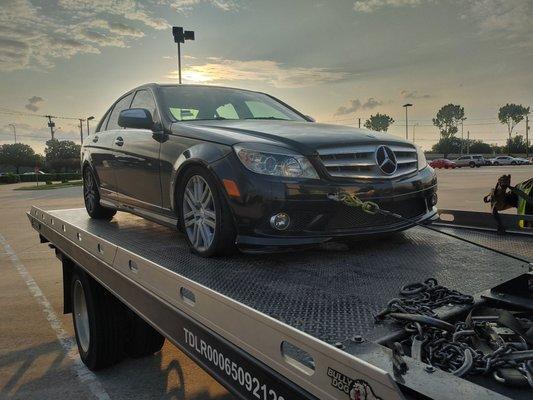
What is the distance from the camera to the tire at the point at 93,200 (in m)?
5.44

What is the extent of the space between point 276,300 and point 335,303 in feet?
0.87

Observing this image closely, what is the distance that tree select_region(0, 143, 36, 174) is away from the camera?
110044 mm

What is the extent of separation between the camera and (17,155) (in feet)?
365

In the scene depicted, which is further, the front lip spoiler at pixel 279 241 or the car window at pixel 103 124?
the car window at pixel 103 124

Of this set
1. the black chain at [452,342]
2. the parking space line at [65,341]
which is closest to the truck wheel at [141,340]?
A: the parking space line at [65,341]

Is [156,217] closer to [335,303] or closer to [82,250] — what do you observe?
[82,250]

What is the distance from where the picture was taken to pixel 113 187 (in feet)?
16.0

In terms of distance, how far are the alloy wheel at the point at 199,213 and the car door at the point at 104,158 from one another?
1673 mm

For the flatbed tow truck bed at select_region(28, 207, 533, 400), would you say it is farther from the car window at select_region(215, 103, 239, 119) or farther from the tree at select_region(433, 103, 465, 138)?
the tree at select_region(433, 103, 465, 138)

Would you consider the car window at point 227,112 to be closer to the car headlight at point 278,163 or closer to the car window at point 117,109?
the car window at point 117,109

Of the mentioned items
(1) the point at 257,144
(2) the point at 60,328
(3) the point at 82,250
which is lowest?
(2) the point at 60,328

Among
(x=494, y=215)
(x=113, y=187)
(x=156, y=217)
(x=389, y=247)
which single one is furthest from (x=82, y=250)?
(x=494, y=215)

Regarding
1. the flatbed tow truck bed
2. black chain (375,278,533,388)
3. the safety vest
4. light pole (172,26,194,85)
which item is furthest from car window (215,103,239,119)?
light pole (172,26,194,85)

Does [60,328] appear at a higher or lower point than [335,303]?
lower
